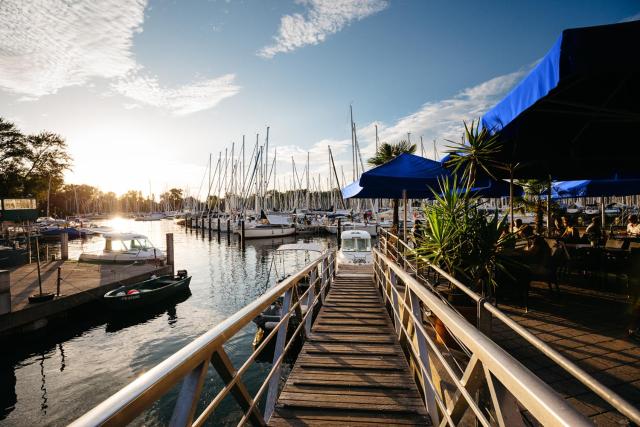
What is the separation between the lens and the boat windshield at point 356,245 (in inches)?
599

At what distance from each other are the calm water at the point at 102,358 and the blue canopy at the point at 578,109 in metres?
9.07

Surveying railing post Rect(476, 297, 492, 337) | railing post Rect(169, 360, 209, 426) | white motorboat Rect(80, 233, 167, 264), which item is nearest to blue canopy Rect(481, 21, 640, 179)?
railing post Rect(476, 297, 492, 337)

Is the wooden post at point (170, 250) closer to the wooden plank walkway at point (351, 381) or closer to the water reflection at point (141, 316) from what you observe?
the water reflection at point (141, 316)

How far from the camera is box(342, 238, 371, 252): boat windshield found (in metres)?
15.2

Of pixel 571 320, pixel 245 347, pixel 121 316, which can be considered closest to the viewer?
pixel 571 320

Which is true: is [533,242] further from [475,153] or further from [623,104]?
[623,104]

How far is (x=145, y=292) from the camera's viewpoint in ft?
47.1

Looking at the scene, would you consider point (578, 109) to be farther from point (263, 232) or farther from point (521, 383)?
point (263, 232)

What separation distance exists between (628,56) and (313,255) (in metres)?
29.4

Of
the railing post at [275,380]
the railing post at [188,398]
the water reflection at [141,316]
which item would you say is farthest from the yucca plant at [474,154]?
the water reflection at [141,316]

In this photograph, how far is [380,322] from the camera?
5461 mm

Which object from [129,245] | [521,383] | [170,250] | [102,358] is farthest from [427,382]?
[129,245]

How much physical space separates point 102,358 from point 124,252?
1256 centimetres

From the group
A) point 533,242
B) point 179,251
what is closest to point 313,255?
point 179,251
